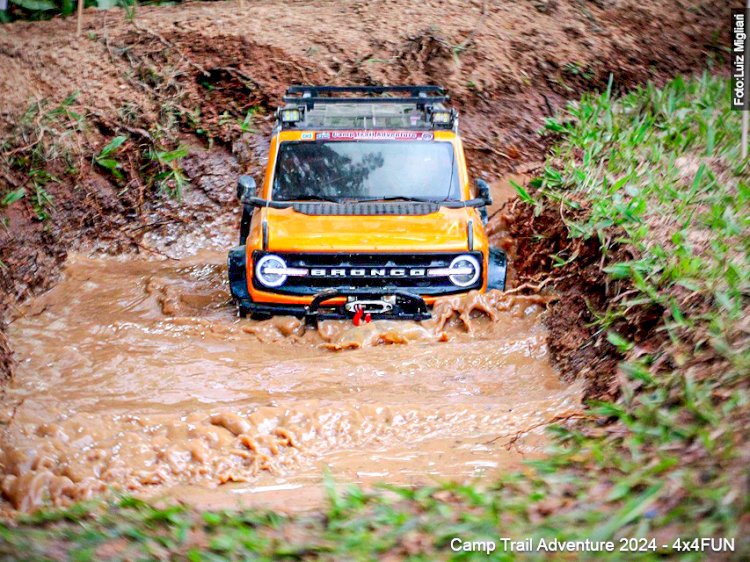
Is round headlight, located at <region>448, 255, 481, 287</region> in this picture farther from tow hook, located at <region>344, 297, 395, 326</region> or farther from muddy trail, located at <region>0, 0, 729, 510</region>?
tow hook, located at <region>344, 297, 395, 326</region>

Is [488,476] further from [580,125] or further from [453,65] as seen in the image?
[453,65]

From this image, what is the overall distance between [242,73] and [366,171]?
4.80 meters

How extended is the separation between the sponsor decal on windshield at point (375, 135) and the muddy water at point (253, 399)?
4.76 feet

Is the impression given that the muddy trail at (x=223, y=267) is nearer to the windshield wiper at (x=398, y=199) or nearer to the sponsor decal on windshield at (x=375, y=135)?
the windshield wiper at (x=398, y=199)

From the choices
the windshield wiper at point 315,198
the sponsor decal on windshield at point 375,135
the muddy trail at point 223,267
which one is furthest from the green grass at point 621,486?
the windshield wiper at point 315,198

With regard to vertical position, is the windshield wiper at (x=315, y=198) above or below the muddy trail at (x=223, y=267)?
above

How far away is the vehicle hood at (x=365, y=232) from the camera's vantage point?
5.69m

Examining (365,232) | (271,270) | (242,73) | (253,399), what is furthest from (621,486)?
(242,73)

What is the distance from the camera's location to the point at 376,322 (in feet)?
19.1

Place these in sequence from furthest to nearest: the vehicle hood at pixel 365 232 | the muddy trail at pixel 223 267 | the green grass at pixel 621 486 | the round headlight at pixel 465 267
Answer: the round headlight at pixel 465 267 < the vehicle hood at pixel 365 232 < the muddy trail at pixel 223 267 < the green grass at pixel 621 486

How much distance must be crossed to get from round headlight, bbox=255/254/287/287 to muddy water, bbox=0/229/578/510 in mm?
330

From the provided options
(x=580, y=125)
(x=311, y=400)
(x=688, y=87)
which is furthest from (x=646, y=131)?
(x=311, y=400)

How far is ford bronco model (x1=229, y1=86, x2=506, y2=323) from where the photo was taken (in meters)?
5.75

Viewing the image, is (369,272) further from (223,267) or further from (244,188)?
(223,267)
